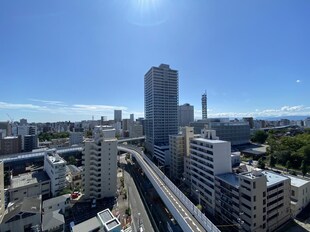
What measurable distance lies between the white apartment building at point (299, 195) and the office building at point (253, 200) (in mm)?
2161

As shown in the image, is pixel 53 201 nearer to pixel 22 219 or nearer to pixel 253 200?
pixel 22 219

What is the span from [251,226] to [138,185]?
24.2 m

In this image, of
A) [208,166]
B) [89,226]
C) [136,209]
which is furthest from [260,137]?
[89,226]

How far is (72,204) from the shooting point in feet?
98.5

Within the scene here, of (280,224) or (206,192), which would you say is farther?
(206,192)

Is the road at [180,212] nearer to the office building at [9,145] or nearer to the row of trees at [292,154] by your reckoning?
the row of trees at [292,154]

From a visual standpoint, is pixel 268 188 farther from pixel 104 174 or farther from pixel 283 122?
pixel 283 122

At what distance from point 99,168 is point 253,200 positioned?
24.5 metres

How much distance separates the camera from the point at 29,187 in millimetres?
32188

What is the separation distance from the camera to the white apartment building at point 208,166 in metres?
26.5

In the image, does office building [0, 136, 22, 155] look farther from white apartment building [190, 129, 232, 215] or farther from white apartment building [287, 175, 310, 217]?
white apartment building [287, 175, 310, 217]

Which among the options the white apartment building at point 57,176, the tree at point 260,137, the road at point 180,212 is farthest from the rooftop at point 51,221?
the tree at point 260,137

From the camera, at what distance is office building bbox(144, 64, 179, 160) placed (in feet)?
202

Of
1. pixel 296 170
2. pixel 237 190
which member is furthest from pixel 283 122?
pixel 237 190
